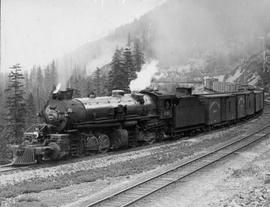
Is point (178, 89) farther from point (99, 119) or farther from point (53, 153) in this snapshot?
point (53, 153)

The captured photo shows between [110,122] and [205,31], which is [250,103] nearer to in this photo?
[110,122]

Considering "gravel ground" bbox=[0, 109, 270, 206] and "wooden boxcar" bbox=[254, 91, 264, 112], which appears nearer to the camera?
"gravel ground" bbox=[0, 109, 270, 206]

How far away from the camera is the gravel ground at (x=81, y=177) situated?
1175 cm

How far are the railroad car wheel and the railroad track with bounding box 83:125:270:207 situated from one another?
4.71 meters

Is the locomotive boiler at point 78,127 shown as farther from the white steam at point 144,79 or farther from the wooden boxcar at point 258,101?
the wooden boxcar at point 258,101

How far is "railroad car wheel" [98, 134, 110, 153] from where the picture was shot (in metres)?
19.6

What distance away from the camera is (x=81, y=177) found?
45.8ft

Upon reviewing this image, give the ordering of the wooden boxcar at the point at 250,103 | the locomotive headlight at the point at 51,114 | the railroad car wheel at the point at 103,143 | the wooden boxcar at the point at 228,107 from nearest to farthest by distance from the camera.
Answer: the locomotive headlight at the point at 51,114
the railroad car wheel at the point at 103,143
the wooden boxcar at the point at 228,107
the wooden boxcar at the point at 250,103

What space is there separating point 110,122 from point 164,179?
283 inches

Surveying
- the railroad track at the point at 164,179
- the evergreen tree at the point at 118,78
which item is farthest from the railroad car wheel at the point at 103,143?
the evergreen tree at the point at 118,78

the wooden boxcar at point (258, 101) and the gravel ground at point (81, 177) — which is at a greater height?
the wooden boxcar at point (258, 101)

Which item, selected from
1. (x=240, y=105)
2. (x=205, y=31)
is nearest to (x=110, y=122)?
(x=240, y=105)

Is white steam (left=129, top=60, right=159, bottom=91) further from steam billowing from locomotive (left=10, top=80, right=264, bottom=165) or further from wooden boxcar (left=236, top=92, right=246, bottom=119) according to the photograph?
wooden boxcar (left=236, top=92, right=246, bottom=119)

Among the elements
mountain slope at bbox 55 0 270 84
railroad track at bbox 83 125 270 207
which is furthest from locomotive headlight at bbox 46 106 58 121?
mountain slope at bbox 55 0 270 84
